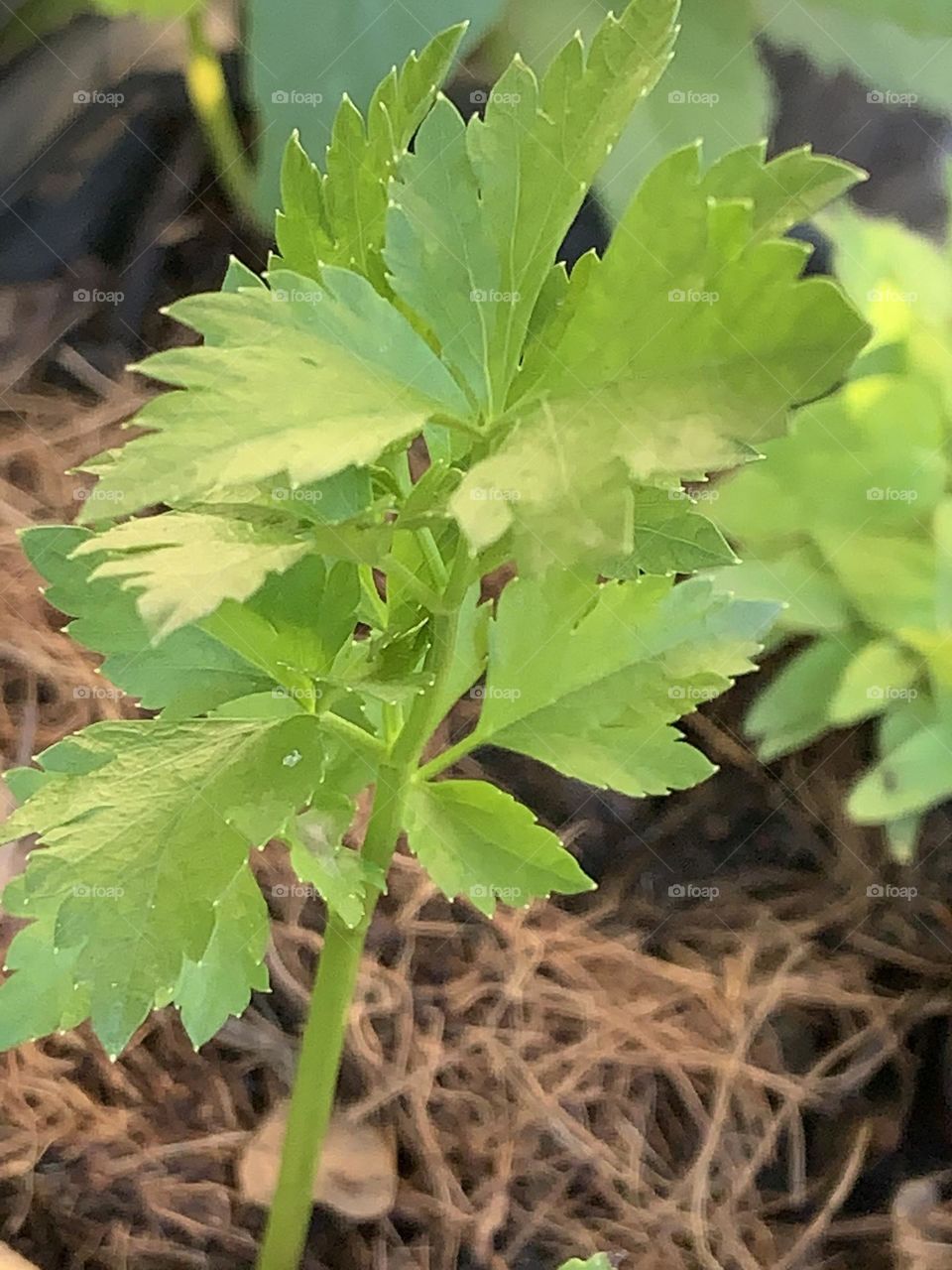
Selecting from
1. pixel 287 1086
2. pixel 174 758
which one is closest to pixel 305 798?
pixel 174 758

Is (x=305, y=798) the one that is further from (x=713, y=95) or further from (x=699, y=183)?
(x=713, y=95)
